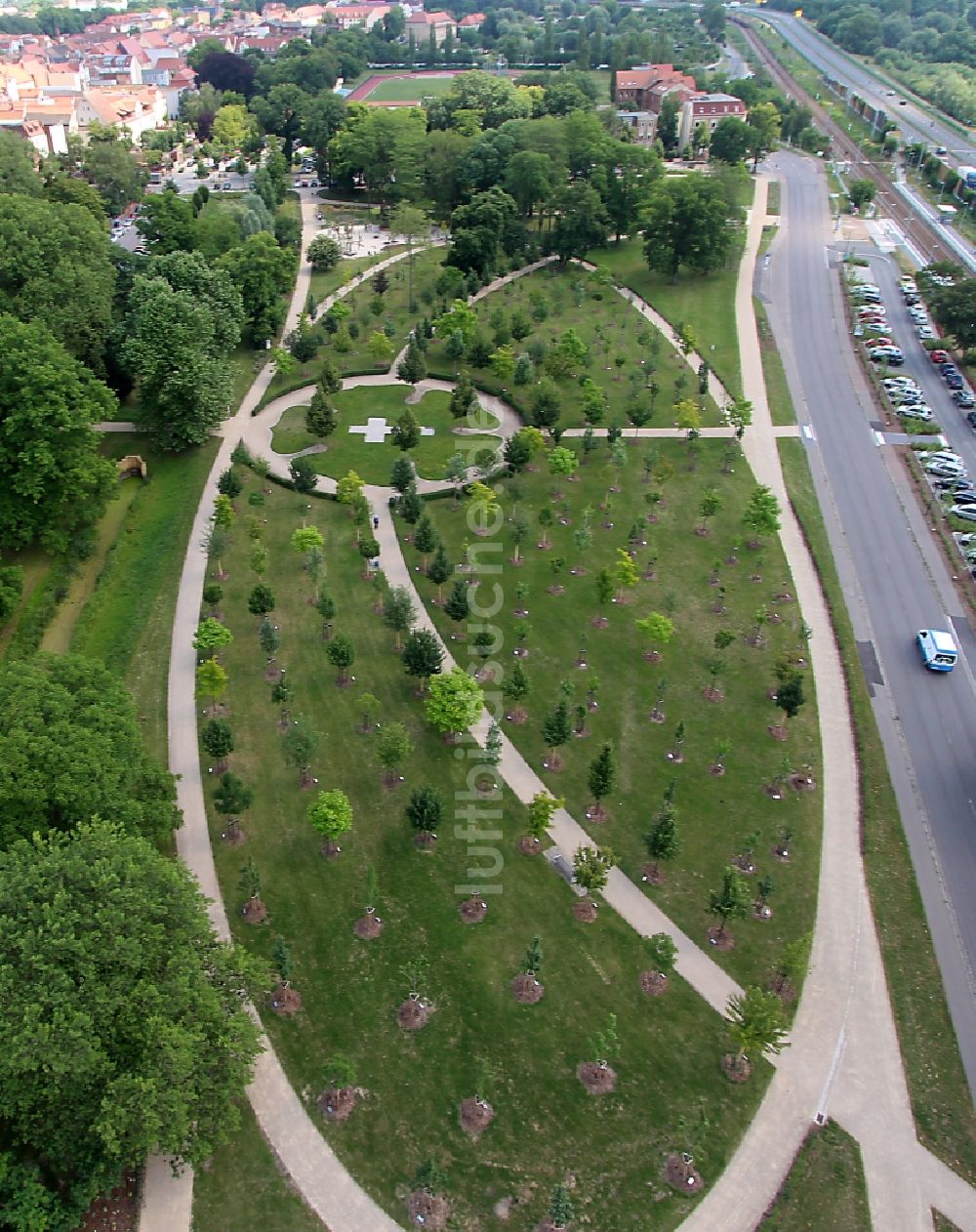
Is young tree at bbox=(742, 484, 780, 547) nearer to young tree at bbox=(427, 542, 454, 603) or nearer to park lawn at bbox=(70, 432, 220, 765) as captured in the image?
young tree at bbox=(427, 542, 454, 603)

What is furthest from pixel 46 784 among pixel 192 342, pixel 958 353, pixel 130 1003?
pixel 958 353

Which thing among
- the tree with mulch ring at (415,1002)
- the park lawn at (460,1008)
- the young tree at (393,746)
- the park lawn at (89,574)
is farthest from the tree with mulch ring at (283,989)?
the park lawn at (89,574)

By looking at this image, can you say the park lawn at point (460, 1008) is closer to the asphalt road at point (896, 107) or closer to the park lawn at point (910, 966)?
the park lawn at point (910, 966)

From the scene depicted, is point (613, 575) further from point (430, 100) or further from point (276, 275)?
point (430, 100)

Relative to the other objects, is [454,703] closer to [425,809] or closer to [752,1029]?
[425,809]

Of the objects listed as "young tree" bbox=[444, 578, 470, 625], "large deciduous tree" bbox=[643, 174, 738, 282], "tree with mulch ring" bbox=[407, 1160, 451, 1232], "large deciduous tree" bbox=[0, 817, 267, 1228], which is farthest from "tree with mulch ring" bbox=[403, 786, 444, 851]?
"large deciduous tree" bbox=[643, 174, 738, 282]

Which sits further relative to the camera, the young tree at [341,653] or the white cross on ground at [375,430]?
the white cross on ground at [375,430]
